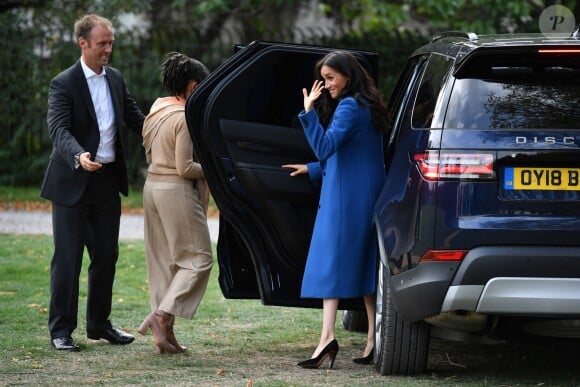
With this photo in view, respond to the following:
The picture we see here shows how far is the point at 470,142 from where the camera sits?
561 centimetres

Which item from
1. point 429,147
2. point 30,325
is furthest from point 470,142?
point 30,325

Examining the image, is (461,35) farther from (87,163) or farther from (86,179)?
(86,179)

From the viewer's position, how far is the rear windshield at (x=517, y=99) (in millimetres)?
5672

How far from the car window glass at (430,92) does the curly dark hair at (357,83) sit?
1.04ft

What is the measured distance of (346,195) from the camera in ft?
21.6

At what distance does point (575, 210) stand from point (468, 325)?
0.84 meters

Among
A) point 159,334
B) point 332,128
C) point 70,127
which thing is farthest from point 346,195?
point 70,127

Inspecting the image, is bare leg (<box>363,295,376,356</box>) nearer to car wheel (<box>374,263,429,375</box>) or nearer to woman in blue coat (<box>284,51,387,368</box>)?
woman in blue coat (<box>284,51,387,368</box>)

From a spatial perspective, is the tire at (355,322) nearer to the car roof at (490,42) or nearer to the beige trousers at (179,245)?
the beige trousers at (179,245)

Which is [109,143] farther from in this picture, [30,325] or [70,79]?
[30,325]

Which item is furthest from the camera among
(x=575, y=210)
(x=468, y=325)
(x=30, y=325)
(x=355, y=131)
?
(x=30, y=325)

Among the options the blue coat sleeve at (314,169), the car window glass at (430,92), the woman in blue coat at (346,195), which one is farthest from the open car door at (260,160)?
the car window glass at (430,92)

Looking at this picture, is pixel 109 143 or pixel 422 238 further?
pixel 109 143

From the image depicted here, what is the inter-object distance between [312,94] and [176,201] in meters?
1.19
